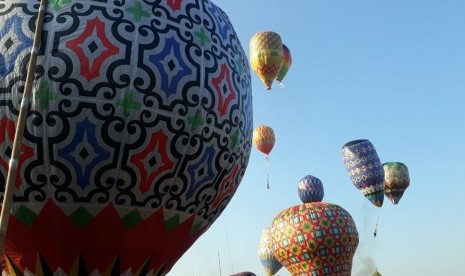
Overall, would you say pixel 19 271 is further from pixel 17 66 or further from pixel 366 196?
pixel 366 196

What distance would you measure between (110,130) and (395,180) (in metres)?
24.9

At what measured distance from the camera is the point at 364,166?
72.7 ft

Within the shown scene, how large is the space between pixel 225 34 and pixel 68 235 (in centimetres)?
271

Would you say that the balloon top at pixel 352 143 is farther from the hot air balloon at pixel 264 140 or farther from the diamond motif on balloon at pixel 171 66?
the diamond motif on balloon at pixel 171 66

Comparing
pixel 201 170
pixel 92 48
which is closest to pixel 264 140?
pixel 201 170

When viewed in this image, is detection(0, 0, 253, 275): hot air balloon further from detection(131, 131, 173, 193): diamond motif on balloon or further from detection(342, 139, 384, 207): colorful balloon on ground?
detection(342, 139, 384, 207): colorful balloon on ground

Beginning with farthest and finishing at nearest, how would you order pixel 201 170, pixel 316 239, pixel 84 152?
pixel 316 239, pixel 201 170, pixel 84 152

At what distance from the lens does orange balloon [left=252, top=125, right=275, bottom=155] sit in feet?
89.8

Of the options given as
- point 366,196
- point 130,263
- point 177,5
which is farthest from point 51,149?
point 366,196

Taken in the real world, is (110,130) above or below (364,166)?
above

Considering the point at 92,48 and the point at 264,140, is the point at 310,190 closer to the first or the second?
the point at 264,140

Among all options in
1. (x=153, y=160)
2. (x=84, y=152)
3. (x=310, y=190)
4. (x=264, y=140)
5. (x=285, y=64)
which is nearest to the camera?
(x=84, y=152)

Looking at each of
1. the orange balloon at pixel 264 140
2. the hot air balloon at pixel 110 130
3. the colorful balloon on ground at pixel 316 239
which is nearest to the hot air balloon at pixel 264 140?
the orange balloon at pixel 264 140

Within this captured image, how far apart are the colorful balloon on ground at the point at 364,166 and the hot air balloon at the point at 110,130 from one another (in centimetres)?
1657
